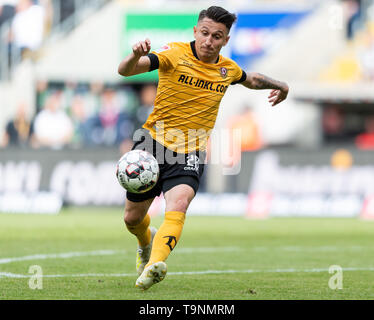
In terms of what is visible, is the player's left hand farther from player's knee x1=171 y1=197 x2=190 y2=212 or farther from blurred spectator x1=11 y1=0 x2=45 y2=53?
blurred spectator x1=11 y1=0 x2=45 y2=53

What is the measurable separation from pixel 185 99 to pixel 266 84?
3.70ft

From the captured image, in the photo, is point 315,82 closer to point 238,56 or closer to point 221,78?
point 238,56

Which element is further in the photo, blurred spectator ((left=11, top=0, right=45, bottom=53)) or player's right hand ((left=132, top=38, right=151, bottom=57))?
blurred spectator ((left=11, top=0, right=45, bottom=53))

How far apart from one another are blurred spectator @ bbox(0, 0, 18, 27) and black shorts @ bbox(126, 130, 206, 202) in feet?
61.9

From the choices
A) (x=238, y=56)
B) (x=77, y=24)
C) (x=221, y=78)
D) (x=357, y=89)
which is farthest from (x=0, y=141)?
(x=221, y=78)

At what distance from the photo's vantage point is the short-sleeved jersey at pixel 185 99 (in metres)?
7.22

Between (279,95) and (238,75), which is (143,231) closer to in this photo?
(238,75)

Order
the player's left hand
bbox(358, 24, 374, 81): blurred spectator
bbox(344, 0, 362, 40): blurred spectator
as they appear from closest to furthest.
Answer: the player's left hand < bbox(358, 24, 374, 81): blurred spectator < bbox(344, 0, 362, 40): blurred spectator

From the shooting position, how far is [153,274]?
6.28m

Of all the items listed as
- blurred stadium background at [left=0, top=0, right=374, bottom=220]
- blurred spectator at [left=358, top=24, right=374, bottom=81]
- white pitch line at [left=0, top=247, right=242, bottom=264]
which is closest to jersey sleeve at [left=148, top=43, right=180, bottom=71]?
white pitch line at [left=0, top=247, right=242, bottom=264]

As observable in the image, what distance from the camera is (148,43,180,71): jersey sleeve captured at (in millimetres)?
6930

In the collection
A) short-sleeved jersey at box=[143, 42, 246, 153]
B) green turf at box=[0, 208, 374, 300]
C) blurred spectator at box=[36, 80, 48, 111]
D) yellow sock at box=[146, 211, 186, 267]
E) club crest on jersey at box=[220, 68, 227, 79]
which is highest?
blurred spectator at box=[36, 80, 48, 111]

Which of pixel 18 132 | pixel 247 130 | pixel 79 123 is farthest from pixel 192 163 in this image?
pixel 79 123

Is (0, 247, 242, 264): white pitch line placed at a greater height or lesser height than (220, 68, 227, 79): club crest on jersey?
lesser
